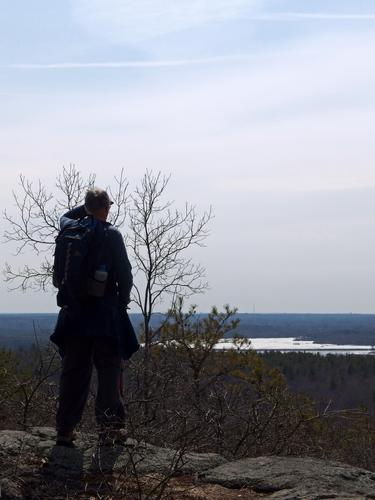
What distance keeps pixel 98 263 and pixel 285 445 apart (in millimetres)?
2793

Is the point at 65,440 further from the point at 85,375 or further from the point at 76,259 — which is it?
the point at 76,259

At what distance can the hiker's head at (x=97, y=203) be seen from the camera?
5.73 m

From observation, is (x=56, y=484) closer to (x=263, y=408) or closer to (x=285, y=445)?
(x=285, y=445)

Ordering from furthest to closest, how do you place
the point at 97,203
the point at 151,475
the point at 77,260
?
1. the point at 97,203
2. the point at 77,260
3. the point at 151,475

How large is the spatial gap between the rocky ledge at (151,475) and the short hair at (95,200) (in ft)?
5.04

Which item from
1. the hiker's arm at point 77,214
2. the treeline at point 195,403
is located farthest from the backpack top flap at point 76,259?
the treeline at point 195,403

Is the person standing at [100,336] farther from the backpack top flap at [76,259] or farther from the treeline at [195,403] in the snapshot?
the treeline at [195,403]

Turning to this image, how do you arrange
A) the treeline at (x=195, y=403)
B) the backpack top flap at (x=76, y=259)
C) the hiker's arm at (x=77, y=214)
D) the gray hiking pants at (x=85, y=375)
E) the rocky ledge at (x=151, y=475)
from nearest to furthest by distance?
the rocky ledge at (x=151, y=475) → the backpack top flap at (x=76, y=259) → the gray hiking pants at (x=85, y=375) → the hiker's arm at (x=77, y=214) → the treeline at (x=195, y=403)

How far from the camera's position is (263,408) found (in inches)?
322

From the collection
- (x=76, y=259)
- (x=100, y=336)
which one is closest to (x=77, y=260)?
(x=76, y=259)

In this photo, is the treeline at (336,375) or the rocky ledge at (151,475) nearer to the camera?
the rocky ledge at (151,475)

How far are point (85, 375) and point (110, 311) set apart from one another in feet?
1.55

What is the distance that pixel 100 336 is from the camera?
562 cm

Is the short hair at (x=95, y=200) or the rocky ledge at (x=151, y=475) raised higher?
the short hair at (x=95, y=200)
